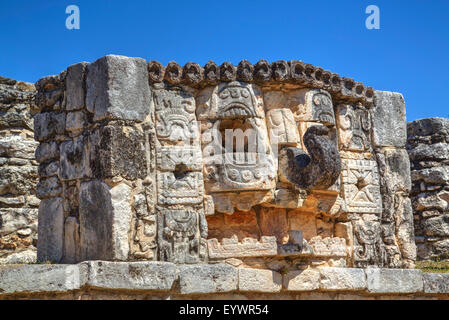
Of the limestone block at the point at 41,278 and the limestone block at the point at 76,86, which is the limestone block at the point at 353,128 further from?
the limestone block at the point at 41,278

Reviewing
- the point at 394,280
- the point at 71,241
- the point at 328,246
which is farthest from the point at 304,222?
the point at 71,241

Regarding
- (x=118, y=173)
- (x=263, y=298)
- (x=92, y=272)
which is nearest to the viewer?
(x=92, y=272)

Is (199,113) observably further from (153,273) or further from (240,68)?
(153,273)

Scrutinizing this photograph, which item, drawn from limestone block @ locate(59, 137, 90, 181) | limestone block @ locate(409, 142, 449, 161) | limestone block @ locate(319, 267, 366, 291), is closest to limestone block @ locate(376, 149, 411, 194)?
limestone block @ locate(319, 267, 366, 291)

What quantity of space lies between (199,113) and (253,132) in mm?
550

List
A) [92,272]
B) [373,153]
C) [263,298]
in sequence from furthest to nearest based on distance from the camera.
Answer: [373,153], [263,298], [92,272]

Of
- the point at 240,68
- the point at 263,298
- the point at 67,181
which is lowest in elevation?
the point at 263,298

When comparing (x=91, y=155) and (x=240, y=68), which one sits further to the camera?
(x=240, y=68)

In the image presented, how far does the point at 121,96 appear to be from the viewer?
20.5 feet

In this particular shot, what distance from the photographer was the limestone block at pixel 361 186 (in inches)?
281

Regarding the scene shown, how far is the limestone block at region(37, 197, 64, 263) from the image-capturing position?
21.4ft

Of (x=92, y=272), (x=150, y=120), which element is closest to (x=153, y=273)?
(x=92, y=272)

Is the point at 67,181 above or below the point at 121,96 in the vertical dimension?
below

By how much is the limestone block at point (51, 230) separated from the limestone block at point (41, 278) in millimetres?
984
